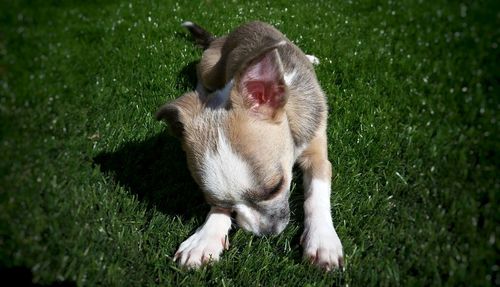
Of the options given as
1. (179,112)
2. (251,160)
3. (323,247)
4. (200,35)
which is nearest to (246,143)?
(251,160)

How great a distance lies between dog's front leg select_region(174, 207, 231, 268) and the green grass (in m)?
0.09

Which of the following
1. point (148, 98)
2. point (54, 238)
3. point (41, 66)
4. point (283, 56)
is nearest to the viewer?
point (54, 238)

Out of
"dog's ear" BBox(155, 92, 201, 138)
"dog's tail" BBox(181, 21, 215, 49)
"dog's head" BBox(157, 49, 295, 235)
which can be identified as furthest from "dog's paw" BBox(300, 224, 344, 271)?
"dog's tail" BBox(181, 21, 215, 49)

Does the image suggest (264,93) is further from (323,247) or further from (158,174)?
(158,174)

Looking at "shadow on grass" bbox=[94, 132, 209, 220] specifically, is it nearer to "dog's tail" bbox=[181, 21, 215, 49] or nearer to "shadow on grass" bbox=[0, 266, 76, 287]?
"shadow on grass" bbox=[0, 266, 76, 287]

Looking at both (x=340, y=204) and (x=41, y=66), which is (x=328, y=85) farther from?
(x=41, y=66)

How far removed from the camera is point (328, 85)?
578cm

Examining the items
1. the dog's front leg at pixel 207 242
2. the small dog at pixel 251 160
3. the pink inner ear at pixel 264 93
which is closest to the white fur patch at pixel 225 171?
the small dog at pixel 251 160

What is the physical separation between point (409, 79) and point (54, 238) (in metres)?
4.66

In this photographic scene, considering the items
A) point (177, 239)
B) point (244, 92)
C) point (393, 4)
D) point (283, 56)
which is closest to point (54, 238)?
point (177, 239)

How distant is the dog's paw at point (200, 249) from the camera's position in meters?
3.36

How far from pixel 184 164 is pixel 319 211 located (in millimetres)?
1587

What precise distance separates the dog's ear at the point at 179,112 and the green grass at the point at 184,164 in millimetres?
657

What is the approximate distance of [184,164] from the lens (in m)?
4.59
